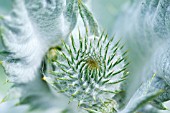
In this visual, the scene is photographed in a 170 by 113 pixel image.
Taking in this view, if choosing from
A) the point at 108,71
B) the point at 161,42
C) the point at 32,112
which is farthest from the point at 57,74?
the point at 161,42

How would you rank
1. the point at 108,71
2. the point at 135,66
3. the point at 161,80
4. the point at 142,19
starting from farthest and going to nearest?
1. the point at 135,66
2. the point at 142,19
3. the point at 161,80
4. the point at 108,71

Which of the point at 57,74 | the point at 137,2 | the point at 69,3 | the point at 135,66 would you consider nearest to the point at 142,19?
the point at 137,2

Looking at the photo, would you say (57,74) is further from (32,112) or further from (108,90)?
(32,112)

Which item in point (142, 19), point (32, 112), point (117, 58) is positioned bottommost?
point (32, 112)

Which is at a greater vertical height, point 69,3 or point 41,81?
point 69,3

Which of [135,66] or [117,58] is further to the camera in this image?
[135,66]

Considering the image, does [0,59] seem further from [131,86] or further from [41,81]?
[131,86]

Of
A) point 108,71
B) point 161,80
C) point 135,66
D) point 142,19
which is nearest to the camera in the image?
point 108,71
